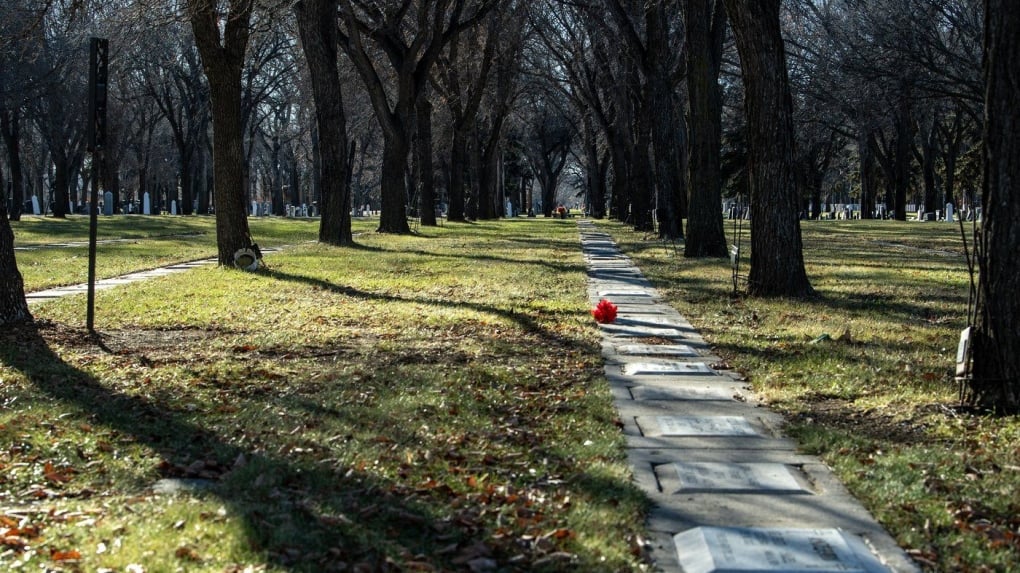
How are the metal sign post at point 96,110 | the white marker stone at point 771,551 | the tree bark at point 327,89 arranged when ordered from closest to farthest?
the white marker stone at point 771,551
the metal sign post at point 96,110
the tree bark at point 327,89

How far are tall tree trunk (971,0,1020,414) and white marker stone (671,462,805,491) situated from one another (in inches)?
71.9

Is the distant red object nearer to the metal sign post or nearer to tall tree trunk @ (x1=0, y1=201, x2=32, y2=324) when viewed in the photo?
the metal sign post

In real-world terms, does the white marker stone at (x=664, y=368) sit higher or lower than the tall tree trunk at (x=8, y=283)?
lower

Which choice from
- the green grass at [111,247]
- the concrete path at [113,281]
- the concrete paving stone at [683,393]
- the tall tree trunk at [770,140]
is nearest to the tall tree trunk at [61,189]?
the green grass at [111,247]

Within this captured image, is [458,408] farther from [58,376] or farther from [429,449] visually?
[58,376]

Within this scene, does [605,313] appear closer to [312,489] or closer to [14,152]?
[312,489]

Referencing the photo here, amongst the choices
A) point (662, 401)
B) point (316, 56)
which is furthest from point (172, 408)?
point (316, 56)

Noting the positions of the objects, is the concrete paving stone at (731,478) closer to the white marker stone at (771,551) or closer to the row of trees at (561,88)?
the white marker stone at (771,551)

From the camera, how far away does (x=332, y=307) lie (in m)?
12.4

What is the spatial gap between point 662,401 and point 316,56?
17130 millimetres

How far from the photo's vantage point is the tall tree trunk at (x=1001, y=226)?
6.38m

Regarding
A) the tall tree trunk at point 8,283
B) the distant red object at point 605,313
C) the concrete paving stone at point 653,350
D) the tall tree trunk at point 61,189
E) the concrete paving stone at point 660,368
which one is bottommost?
the concrete paving stone at point 660,368

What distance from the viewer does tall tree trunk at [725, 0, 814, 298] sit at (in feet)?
40.1

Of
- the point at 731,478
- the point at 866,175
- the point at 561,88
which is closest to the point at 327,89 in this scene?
the point at 731,478
